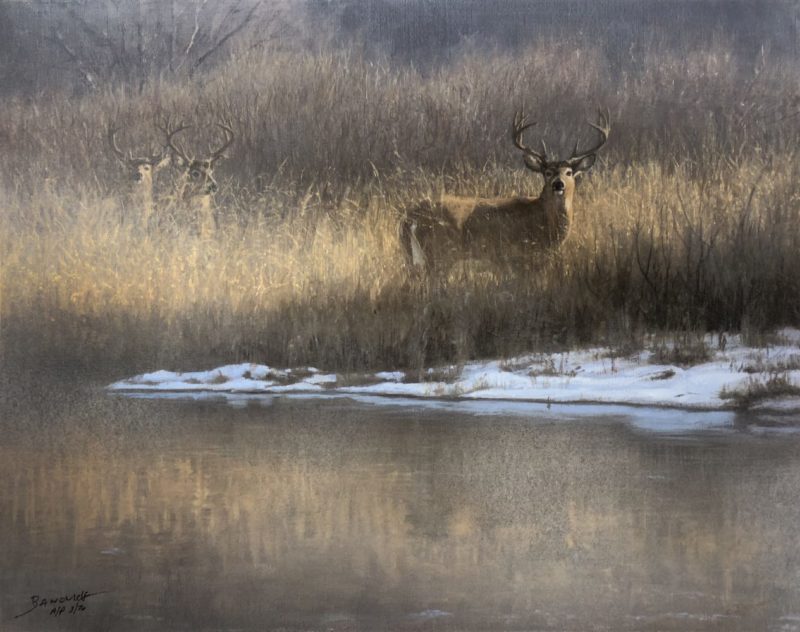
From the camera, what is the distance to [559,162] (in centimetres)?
562

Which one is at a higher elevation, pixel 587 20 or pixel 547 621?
pixel 587 20

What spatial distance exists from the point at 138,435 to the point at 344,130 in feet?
7.05

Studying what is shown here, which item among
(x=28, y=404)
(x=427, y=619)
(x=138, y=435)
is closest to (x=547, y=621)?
(x=427, y=619)

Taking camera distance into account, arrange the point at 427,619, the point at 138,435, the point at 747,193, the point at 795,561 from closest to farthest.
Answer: the point at 427,619 → the point at 795,561 → the point at 138,435 → the point at 747,193

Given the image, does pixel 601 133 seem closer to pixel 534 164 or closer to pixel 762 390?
pixel 534 164

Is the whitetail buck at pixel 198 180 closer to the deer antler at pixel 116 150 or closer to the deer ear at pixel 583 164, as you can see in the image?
the deer antler at pixel 116 150

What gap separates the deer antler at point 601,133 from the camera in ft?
17.2

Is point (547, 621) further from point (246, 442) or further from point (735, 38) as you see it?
point (735, 38)

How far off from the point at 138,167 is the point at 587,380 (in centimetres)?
232

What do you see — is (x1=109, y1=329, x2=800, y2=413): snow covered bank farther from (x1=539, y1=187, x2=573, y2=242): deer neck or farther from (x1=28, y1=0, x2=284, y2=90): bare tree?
(x1=28, y1=0, x2=284, y2=90): bare tree

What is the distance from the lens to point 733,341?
500 cm

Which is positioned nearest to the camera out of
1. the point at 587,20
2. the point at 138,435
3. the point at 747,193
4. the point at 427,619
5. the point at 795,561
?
the point at 427,619
